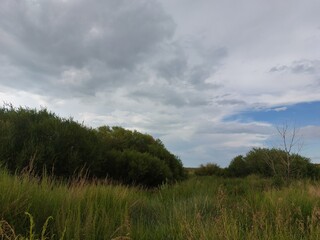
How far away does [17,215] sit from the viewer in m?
6.20

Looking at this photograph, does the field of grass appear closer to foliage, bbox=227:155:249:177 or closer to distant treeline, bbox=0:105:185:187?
distant treeline, bbox=0:105:185:187

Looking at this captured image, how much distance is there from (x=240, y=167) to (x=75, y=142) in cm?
2168

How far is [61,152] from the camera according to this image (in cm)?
1437

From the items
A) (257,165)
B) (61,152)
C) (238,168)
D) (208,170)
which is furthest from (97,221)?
(208,170)

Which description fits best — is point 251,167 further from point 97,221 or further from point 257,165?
point 97,221

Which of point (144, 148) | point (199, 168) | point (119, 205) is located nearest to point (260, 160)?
point (199, 168)

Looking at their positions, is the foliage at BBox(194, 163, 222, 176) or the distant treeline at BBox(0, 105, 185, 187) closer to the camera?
the distant treeline at BBox(0, 105, 185, 187)

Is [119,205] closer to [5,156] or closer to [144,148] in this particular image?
[5,156]

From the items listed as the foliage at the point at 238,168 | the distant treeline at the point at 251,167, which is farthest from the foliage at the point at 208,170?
the foliage at the point at 238,168

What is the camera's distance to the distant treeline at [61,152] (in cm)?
1341

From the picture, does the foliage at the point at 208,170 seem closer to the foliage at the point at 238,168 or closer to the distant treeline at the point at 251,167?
the distant treeline at the point at 251,167

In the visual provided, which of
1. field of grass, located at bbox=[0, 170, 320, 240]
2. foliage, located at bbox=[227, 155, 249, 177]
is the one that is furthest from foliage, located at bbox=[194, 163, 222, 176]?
field of grass, located at bbox=[0, 170, 320, 240]

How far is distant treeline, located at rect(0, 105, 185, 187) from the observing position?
1341 centimetres

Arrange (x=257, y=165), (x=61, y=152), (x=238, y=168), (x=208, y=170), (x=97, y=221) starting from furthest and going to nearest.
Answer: (x=208, y=170) < (x=238, y=168) < (x=257, y=165) < (x=61, y=152) < (x=97, y=221)
